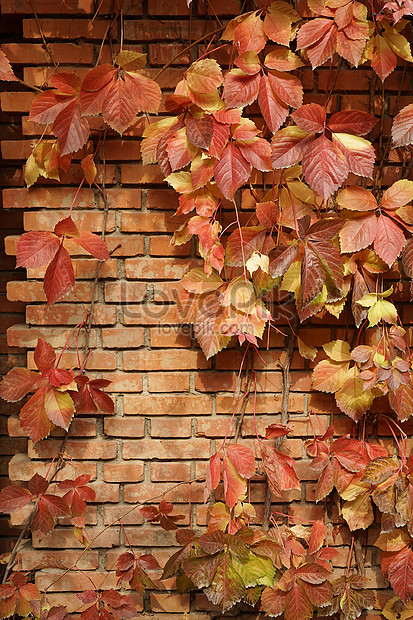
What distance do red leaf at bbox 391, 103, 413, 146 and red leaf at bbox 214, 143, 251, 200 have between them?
0.40m

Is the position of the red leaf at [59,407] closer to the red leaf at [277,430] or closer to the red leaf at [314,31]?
the red leaf at [277,430]

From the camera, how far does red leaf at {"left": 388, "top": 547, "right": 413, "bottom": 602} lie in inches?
55.4

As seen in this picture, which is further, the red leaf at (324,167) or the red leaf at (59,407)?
the red leaf at (59,407)

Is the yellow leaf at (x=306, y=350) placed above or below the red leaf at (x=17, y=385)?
above

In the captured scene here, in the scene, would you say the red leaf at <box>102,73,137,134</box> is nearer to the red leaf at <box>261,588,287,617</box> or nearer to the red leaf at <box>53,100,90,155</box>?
the red leaf at <box>53,100,90,155</box>

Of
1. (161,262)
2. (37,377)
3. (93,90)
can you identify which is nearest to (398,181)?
(161,262)

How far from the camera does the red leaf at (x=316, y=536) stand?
144 cm

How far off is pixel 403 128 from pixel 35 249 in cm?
101

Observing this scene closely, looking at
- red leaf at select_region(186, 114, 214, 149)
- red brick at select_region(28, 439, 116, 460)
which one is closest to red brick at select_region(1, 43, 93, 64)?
red leaf at select_region(186, 114, 214, 149)

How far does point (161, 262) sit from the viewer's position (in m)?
1.46

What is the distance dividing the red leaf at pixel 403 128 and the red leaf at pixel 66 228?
2.85 feet

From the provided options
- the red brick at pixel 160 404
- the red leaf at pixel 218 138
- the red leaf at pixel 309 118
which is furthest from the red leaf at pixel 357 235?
Result: the red brick at pixel 160 404

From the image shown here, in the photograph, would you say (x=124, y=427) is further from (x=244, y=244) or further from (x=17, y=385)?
(x=244, y=244)

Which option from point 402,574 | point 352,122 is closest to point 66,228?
point 352,122
